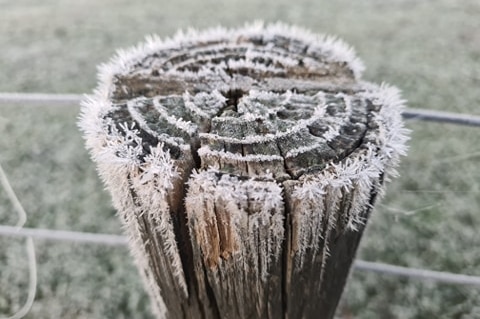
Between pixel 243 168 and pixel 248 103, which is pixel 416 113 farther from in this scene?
pixel 243 168

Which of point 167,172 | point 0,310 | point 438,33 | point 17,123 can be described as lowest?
point 0,310

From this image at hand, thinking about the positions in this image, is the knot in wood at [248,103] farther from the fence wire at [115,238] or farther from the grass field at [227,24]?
the grass field at [227,24]

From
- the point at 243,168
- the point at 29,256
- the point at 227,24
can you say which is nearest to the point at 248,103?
the point at 243,168

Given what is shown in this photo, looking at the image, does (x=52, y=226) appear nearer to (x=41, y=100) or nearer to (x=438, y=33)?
(x=41, y=100)

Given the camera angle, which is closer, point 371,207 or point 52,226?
point 371,207

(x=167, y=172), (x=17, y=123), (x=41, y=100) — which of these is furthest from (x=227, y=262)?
(x=17, y=123)

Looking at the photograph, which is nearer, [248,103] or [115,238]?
[248,103]

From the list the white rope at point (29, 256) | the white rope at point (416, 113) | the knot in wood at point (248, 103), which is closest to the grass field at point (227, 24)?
the white rope at point (29, 256)
